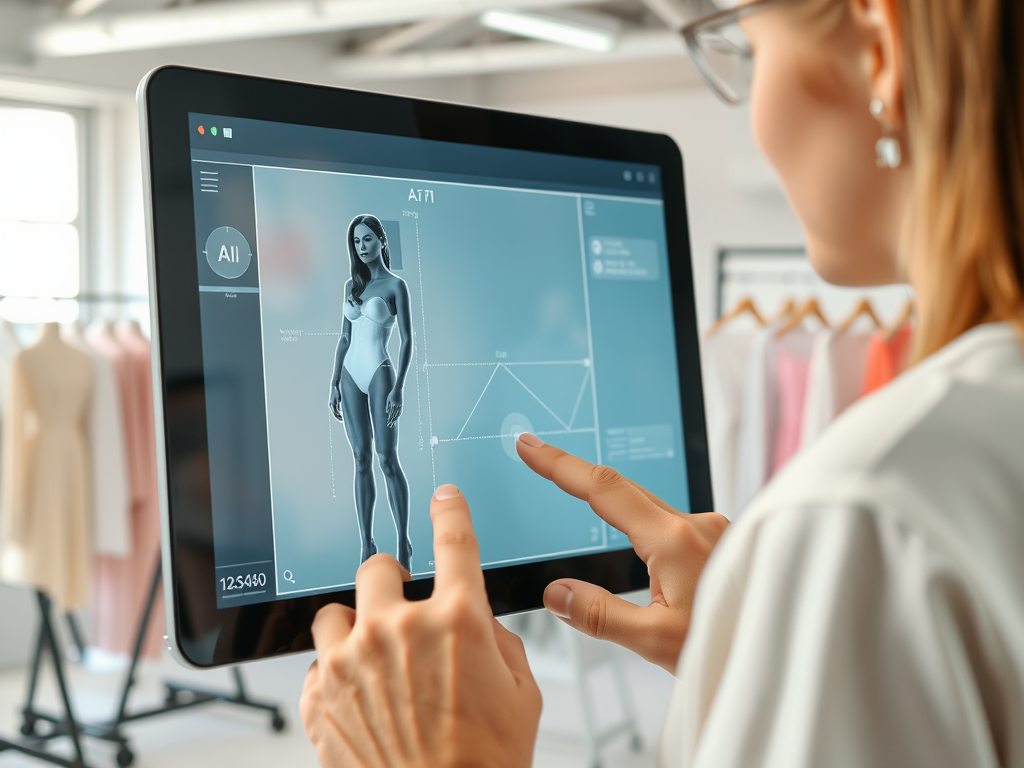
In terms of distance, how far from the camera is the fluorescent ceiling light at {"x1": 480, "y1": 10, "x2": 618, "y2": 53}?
3.65 m

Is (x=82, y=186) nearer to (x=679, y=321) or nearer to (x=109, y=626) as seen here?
(x=109, y=626)

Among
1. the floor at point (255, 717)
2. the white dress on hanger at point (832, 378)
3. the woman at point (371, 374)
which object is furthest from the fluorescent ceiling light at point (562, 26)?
the woman at point (371, 374)

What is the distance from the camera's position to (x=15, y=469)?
289cm

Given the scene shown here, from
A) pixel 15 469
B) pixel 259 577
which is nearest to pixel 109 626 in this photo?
pixel 15 469

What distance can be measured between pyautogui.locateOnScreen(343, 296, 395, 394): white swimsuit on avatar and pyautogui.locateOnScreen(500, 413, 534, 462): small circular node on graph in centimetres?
11

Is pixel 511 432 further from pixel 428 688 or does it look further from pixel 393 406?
pixel 428 688

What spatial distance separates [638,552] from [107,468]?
273 centimetres

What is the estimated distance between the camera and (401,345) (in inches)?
25.9

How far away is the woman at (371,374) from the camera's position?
0.64 metres

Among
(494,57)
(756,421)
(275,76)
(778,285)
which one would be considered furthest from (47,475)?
(778,285)

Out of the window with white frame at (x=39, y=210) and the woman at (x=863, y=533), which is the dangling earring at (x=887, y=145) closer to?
the woman at (x=863, y=533)

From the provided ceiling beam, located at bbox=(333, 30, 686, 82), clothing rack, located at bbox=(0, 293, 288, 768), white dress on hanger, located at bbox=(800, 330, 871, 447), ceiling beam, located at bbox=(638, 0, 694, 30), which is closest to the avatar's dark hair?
white dress on hanger, located at bbox=(800, 330, 871, 447)

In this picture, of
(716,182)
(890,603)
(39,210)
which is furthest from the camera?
(716,182)

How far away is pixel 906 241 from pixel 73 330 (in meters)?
3.22
